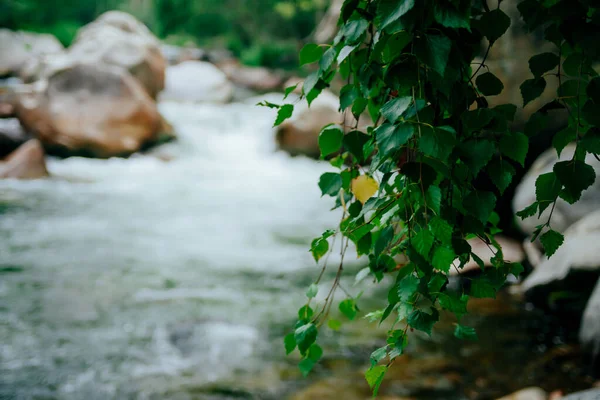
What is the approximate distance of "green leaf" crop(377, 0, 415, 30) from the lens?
68 centimetres

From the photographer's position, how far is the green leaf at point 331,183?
38.7 inches

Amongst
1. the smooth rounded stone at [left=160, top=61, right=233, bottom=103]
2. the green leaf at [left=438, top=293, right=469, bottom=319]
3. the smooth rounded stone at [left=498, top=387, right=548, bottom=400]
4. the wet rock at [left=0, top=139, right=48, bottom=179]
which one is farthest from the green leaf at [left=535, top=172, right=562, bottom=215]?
the smooth rounded stone at [left=160, top=61, right=233, bottom=103]

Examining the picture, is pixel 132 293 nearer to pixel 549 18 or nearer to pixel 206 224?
pixel 206 224

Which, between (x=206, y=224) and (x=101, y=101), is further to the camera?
(x=101, y=101)

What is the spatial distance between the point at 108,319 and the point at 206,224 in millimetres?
2694

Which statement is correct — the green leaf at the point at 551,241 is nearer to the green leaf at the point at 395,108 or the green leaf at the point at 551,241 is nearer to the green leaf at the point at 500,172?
the green leaf at the point at 500,172

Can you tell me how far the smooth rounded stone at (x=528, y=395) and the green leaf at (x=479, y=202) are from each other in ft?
7.18

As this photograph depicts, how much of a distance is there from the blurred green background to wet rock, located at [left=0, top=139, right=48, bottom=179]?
1306 centimetres

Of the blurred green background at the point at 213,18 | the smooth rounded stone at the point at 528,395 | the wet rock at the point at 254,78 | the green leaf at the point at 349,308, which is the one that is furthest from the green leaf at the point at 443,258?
the blurred green background at the point at 213,18

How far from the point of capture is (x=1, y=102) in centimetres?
846

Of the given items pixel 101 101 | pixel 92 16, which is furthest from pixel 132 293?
pixel 92 16

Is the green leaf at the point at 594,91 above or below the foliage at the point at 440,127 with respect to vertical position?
above

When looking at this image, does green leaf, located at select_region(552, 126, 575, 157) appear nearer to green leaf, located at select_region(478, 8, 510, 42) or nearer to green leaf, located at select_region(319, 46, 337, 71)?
green leaf, located at select_region(478, 8, 510, 42)

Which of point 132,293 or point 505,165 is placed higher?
point 505,165
